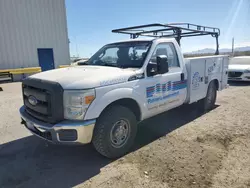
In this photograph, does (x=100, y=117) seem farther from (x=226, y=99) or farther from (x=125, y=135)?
(x=226, y=99)

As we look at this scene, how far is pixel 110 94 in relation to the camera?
3.08 metres

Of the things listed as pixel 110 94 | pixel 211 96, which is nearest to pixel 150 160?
pixel 110 94

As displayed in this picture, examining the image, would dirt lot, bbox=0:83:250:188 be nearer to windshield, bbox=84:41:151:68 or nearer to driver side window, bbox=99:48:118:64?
windshield, bbox=84:41:151:68

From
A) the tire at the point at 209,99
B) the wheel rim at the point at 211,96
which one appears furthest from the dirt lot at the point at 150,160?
the wheel rim at the point at 211,96

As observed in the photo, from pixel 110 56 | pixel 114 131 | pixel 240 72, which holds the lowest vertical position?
pixel 114 131

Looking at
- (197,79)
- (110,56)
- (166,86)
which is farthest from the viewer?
(197,79)

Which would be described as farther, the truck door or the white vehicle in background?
the white vehicle in background

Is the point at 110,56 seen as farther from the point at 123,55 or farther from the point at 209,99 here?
the point at 209,99

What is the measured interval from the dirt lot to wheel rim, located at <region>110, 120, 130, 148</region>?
11.2 inches

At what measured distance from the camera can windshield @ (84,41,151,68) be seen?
3.89 metres

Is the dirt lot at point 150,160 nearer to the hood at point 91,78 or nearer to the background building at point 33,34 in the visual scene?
the hood at point 91,78

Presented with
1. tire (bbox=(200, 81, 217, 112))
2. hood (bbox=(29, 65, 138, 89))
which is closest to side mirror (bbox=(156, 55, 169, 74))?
hood (bbox=(29, 65, 138, 89))

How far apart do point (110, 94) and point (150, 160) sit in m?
1.34

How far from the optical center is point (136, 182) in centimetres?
279
